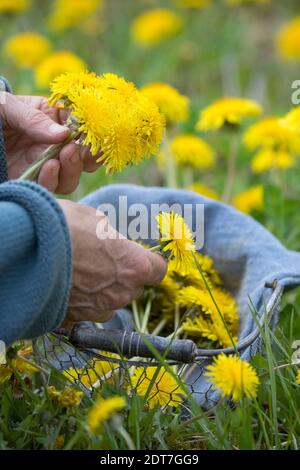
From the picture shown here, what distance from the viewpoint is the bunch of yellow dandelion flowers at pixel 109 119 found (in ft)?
3.19

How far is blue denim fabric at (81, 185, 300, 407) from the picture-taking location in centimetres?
126

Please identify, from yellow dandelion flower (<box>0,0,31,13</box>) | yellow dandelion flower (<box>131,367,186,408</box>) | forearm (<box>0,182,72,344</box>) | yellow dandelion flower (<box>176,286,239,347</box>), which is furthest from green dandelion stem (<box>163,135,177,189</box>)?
yellow dandelion flower (<box>0,0,31,13</box>)

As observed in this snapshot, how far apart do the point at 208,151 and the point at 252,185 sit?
0.31 metres

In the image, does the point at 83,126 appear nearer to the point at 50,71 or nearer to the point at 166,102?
the point at 166,102

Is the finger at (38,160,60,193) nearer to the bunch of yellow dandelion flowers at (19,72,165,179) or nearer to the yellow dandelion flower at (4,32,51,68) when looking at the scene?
the bunch of yellow dandelion flowers at (19,72,165,179)

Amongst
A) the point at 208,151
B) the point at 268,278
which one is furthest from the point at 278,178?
the point at 268,278

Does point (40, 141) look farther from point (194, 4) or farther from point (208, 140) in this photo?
point (194, 4)

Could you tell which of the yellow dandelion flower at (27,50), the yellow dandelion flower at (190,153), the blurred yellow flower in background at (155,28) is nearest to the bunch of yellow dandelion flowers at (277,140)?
the yellow dandelion flower at (190,153)

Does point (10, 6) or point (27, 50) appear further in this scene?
point (10, 6)

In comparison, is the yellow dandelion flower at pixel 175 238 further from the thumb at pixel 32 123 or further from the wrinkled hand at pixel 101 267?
the thumb at pixel 32 123

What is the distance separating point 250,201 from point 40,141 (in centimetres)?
87

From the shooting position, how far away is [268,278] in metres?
1.19

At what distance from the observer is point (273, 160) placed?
6.05 ft

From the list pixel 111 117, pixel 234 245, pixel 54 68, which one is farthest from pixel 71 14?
pixel 111 117
